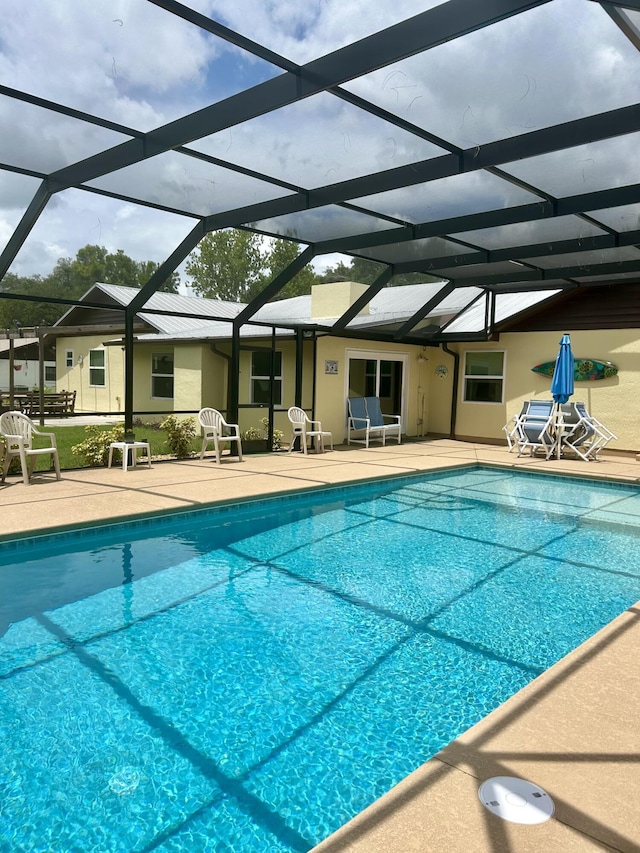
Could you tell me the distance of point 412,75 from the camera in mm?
4445

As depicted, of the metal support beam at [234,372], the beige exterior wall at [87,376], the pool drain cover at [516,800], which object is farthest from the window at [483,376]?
the pool drain cover at [516,800]

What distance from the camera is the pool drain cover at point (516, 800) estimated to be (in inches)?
74.0

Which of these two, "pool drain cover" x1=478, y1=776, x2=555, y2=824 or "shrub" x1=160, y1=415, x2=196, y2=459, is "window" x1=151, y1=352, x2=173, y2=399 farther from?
"pool drain cover" x1=478, y1=776, x2=555, y2=824

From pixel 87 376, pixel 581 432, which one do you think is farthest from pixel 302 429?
pixel 581 432

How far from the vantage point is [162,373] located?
13.9 m

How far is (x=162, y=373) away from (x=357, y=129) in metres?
9.40

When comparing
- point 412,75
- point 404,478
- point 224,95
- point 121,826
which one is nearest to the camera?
point 121,826

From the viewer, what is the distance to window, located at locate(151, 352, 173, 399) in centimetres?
1381

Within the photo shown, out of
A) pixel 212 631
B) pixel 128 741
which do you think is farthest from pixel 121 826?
pixel 212 631

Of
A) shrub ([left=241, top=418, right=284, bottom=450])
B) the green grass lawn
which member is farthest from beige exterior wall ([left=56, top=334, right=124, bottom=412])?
shrub ([left=241, top=418, right=284, bottom=450])

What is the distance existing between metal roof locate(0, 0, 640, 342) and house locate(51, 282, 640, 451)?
3.36 meters

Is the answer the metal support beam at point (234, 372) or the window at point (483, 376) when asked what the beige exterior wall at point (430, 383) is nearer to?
the window at point (483, 376)

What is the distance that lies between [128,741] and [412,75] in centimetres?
451

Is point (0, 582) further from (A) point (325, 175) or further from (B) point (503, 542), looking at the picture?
(A) point (325, 175)
